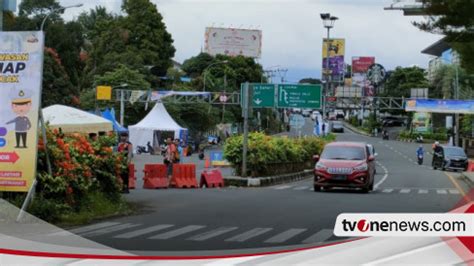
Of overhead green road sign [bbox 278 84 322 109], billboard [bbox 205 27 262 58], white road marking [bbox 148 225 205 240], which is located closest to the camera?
billboard [bbox 205 27 262 58]

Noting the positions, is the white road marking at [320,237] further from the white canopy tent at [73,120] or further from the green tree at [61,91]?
the green tree at [61,91]

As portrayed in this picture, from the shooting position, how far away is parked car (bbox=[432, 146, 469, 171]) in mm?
33781

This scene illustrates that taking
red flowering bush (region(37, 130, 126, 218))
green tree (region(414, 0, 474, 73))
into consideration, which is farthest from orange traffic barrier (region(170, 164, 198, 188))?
green tree (region(414, 0, 474, 73))

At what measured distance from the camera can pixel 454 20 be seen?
5867mm

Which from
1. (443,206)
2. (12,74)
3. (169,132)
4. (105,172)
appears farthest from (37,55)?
(169,132)

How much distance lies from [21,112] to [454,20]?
5342 millimetres

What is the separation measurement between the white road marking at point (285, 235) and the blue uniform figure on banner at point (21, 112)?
147 inches

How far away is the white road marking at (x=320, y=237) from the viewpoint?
5.59 meters

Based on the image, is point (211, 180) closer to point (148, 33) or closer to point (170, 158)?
point (170, 158)

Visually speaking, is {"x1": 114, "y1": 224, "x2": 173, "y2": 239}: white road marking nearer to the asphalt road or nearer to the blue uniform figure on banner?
the asphalt road

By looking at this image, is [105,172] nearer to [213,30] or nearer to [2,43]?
[2,43]

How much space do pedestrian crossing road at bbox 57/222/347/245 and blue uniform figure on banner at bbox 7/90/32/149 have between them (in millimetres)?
1550

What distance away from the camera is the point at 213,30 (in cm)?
485

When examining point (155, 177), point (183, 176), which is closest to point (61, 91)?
point (183, 176)
